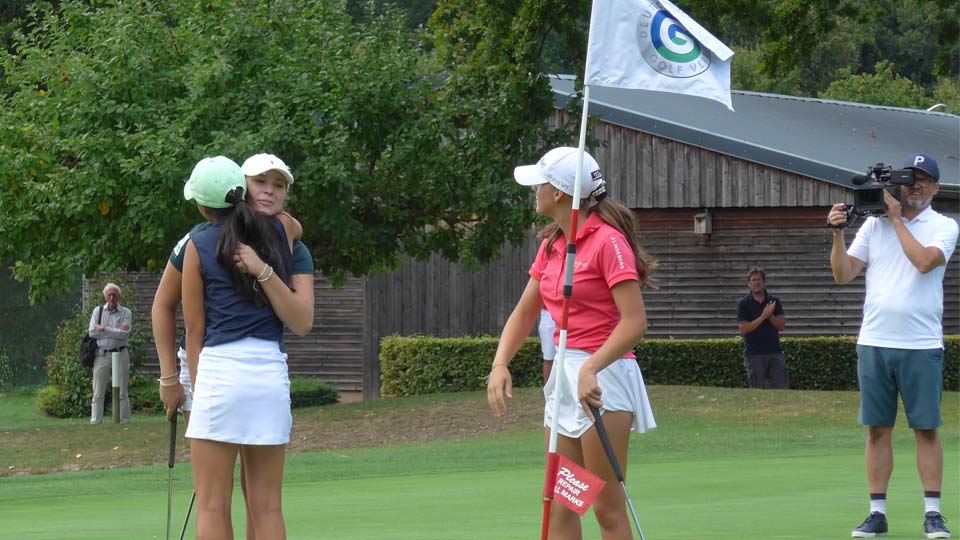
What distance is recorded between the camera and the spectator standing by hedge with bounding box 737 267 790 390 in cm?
1827

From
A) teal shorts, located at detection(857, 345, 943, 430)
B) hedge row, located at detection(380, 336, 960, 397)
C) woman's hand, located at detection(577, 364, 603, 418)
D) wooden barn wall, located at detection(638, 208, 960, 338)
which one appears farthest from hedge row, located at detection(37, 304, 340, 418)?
woman's hand, located at detection(577, 364, 603, 418)

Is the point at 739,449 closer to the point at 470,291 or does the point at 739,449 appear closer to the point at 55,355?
the point at 470,291

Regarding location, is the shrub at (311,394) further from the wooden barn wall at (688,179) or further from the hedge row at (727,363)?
the wooden barn wall at (688,179)

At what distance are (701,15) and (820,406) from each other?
5662mm

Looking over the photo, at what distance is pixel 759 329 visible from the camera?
18656 mm

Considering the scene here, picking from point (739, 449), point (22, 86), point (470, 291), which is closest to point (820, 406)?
point (739, 449)

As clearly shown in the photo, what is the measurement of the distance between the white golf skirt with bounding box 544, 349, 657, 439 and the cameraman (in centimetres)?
226

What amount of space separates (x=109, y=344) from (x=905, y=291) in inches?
616

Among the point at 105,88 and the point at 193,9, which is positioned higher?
the point at 193,9

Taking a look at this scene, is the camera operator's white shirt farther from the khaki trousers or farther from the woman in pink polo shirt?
the khaki trousers

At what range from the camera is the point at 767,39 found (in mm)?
21500

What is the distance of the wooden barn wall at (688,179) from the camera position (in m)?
22.3

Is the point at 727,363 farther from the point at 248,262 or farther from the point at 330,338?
the point at 248,262

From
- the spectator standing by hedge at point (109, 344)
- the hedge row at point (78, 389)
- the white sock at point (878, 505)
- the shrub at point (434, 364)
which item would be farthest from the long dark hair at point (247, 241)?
the hedge row at point (78, 389)
